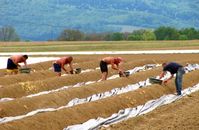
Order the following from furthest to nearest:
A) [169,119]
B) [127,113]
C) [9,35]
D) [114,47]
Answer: [9,35] → [114,47] → [127,113] → [169,119]

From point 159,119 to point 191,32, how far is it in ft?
232

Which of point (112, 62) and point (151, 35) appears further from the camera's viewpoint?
point (151, 35)

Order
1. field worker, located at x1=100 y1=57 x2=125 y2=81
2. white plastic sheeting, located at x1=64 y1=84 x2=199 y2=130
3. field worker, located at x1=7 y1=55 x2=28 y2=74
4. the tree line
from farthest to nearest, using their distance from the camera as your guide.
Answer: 1. the tree line
2. field worker, located at x1=7 y1=55 x2=28 y2=74
3. field worker, located at x1=100 y1=57 x2=125 y2=81
4. white plastic sheeting, located at x1=64 y1=84 x2=199 y2=130

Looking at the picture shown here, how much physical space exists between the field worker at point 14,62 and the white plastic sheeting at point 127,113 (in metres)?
6.67

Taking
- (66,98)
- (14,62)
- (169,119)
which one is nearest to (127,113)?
(169,119)

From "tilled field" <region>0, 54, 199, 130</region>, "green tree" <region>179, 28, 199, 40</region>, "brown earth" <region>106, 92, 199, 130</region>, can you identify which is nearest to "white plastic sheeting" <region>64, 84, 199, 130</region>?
"brown earth" <region>106, 92, 199, 130</region>

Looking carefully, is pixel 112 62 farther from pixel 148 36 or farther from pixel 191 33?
pixel 148 36

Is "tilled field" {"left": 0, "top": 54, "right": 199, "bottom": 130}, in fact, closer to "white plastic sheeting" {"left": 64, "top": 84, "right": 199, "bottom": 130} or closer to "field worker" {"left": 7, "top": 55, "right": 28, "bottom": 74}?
"white plastic sheeting" {"left": 64, "top": 84, "right": 199, "bottom": 130}

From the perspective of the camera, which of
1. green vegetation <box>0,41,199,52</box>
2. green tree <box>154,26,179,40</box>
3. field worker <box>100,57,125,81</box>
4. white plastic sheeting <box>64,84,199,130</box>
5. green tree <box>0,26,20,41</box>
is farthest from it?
green tree <box>0,26,20,41</box>

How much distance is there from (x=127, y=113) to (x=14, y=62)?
28.6 ft

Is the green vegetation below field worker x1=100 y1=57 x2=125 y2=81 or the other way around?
below

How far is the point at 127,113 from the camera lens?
12.9 metres

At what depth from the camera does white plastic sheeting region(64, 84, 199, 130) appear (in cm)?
1129

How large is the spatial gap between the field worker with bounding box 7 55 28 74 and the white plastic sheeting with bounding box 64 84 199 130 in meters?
6.67
